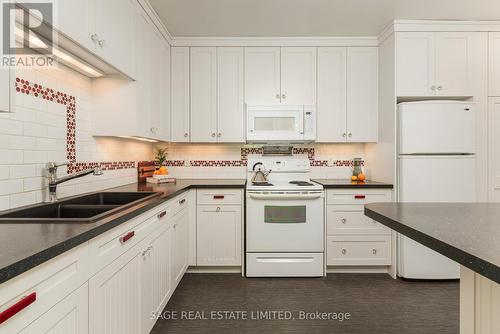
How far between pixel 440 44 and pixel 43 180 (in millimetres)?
3633

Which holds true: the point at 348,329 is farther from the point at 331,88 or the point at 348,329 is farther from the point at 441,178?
the point at 331,88

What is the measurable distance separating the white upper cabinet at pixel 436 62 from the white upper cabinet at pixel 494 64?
116mm

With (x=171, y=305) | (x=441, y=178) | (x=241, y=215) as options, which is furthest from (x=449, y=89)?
(x=171, y=305)

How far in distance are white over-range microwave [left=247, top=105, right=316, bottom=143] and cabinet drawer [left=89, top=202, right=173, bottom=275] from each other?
1553 mm

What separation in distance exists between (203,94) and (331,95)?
4.81 ft

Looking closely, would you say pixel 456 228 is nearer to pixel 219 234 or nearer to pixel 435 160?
pixel 435 160

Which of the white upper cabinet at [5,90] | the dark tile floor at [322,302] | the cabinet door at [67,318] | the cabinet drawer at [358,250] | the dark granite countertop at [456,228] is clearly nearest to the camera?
the dark granite countertop at [456,228]

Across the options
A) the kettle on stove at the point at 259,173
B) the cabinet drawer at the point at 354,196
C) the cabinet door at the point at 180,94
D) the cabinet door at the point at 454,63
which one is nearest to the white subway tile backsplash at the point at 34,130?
the cabinet door at the point at 180,94

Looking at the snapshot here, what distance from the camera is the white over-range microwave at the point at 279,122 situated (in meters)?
3.11

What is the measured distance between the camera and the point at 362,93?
126 inches

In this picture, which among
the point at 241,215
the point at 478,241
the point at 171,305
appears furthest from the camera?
the point at 241,215

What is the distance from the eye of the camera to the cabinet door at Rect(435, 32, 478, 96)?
113 inches

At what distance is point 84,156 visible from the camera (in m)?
2.12

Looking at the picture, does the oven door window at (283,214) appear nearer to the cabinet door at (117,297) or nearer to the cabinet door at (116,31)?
the cabinet door at (117,297)
